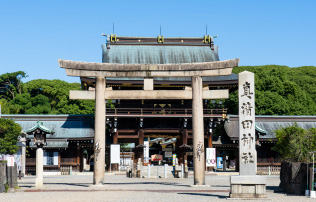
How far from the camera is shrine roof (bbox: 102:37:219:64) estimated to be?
A: 49.2 metres

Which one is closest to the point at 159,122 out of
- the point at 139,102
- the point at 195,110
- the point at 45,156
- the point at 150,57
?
the point at 139,102

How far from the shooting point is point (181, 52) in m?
50.5

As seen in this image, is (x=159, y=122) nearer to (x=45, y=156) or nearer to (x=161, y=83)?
(x=161, y=83)

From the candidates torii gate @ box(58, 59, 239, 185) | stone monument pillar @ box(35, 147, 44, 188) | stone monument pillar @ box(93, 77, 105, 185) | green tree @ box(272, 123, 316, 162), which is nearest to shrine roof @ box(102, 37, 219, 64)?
torii gate @ box(58, 59, 239, 185)

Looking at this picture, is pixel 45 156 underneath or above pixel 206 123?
underneath

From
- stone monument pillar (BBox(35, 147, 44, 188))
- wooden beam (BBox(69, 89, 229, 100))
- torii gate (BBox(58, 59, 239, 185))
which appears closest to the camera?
stone monument pillar (BBox(35, 147, 44, 188))

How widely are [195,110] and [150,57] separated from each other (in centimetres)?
2345

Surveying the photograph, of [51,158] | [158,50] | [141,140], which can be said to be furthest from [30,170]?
[158,50]

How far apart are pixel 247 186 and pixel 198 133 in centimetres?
754

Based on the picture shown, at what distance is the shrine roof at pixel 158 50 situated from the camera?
49.2 m

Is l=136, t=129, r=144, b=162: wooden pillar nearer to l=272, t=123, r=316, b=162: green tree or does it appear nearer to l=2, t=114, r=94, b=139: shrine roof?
l=2, t=114, r=94, b=139: shrine roof

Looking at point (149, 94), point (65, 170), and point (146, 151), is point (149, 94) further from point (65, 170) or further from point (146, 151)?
point (65, 170)

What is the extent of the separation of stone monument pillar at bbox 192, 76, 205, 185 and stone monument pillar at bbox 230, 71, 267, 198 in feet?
20.8

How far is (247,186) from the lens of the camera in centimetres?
1942
